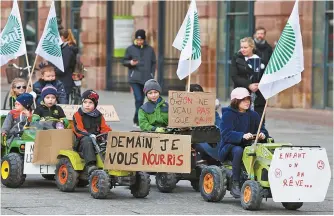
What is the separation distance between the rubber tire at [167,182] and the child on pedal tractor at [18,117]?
1677mm

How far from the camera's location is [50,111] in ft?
46.8

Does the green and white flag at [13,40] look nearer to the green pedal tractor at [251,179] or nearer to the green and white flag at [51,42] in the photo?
the green and white flag at [51,42]

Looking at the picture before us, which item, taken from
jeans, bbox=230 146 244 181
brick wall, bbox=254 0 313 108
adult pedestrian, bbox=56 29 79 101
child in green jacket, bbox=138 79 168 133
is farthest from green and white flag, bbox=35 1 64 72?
brick wall, bbox=254 0 313 108

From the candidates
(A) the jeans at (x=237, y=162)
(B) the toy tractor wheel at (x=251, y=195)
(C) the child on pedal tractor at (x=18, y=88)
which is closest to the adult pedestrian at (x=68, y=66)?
(C) the child on pedal tractor at (x=18, y=88)

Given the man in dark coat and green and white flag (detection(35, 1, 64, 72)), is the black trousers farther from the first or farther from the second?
the man in dark coat

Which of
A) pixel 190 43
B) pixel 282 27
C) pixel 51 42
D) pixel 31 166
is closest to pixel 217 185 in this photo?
pixel 31 166

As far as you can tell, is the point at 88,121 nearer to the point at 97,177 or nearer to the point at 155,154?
the point at 97,177

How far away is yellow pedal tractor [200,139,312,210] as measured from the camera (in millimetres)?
12141

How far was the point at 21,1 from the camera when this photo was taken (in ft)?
132

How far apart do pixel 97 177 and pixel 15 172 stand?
121 centimetres

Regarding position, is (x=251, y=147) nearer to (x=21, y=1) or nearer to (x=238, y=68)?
(x=238, y=68)

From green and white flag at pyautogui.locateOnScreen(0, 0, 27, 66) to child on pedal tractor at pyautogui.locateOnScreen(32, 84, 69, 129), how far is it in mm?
1785

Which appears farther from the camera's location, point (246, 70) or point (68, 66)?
point (68, 66)

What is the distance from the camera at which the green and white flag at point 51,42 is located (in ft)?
52.5
